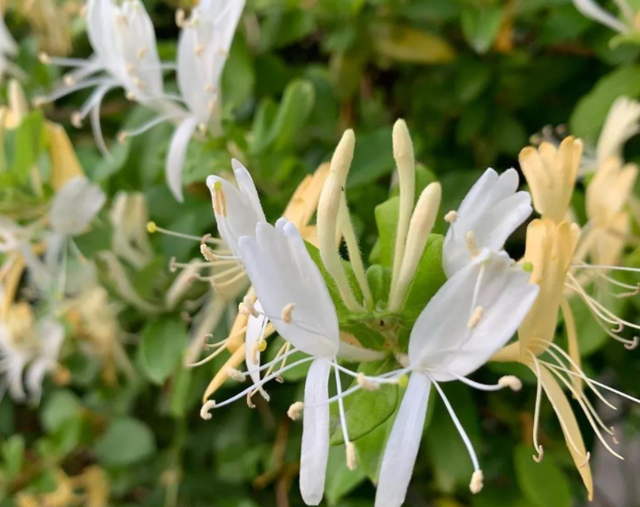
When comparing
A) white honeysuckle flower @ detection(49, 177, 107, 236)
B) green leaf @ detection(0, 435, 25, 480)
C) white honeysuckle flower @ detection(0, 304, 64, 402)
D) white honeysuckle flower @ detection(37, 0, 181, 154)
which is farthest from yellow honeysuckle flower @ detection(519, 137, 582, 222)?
green leaf @ detection(0, 435, 25, 480)

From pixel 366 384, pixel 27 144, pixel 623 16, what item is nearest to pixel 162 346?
pixel 27 144

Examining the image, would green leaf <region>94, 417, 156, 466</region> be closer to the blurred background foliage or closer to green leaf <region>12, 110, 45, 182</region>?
the blurred background foliage

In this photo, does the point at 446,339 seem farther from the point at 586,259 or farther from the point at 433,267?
the point at 586,259

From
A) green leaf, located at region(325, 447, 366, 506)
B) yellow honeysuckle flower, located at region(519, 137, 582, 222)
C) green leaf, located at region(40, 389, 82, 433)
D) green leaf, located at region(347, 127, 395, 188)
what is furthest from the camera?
green leaf, located at region(40, 389, 82, 433)

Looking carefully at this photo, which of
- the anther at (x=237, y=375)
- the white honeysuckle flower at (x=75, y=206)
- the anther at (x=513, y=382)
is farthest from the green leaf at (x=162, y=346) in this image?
the anther at (x=513, y=382)

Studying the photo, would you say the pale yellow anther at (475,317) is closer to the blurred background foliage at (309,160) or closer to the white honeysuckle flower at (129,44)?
the blurred background foliage at (309,160)

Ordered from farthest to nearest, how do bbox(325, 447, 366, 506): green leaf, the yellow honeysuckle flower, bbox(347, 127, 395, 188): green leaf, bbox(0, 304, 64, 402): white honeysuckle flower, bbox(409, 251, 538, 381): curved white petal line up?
1. bbox(0, 304, 64, 402): white honeysuckle flower
2. bbox(347, 127, 395, 188): green leaf
3. bbox(325, 447, 366, 506): green leaf
4. the yellow honeysuckle flower
5. bbox(409, 251, 538, 381): curved white petal
